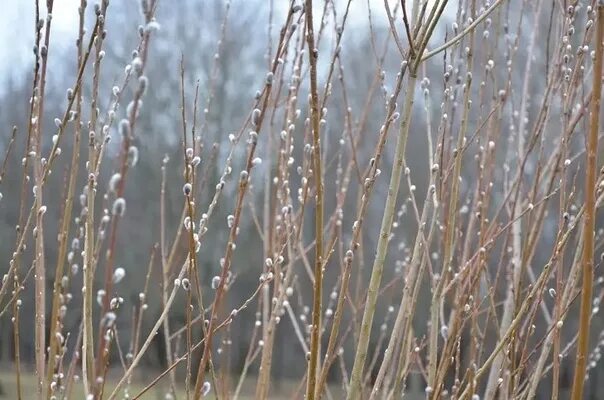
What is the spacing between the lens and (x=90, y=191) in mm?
1343

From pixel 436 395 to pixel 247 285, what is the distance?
38.9ft

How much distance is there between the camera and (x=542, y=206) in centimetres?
196

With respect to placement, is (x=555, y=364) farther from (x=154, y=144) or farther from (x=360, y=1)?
(x=154, y=144)

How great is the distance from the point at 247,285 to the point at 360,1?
35.0ft

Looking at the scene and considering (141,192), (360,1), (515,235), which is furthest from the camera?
(141,192)

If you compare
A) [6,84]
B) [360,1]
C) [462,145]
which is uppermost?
[6,84]

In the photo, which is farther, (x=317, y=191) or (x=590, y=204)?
(x=317, y=191)

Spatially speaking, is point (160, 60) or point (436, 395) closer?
point (436, 395)

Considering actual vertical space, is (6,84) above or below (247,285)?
above

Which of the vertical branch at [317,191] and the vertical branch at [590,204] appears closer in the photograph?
the vertical branch at [590,204]

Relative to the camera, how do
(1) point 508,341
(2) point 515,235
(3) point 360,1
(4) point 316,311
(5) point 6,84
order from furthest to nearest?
(5) point 6,84 → (3) point 360,1 → (2) point 515,235 → (1) point 508,341 → (4) point 316,311

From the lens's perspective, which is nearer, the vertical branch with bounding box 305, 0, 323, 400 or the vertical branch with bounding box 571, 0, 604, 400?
the vertical branch with bounding box 571, 0, 604, 400

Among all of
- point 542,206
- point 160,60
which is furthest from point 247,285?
point 542,206

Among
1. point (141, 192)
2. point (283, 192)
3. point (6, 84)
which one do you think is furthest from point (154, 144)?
point (283, 192)
